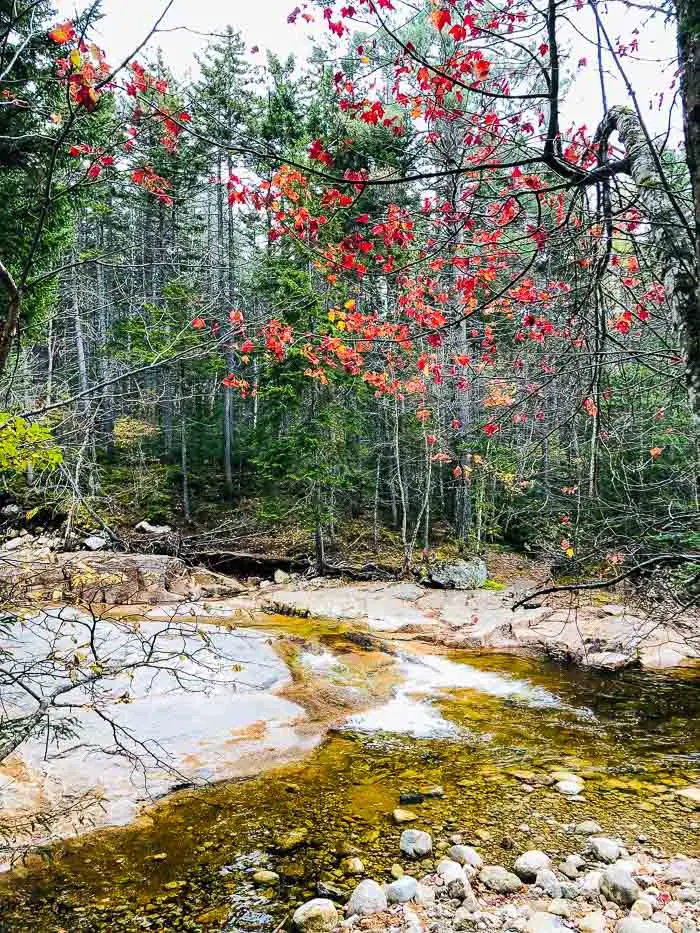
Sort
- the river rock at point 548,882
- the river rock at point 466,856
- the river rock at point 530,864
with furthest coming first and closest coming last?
1. the river rock at point 466,856
2. the river rock at point 530,864
3. the river rock at point 548,882

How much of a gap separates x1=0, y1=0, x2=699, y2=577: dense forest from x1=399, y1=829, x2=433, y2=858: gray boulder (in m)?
2.00

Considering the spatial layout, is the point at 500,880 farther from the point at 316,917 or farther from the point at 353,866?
the point at 316,917

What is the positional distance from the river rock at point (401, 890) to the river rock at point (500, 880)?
40 cm

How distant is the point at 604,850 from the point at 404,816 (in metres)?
1.29

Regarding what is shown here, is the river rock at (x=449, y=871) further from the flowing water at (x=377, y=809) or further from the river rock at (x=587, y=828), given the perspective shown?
the river rock at (x=587, y=828)

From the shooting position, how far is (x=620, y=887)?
2.84m

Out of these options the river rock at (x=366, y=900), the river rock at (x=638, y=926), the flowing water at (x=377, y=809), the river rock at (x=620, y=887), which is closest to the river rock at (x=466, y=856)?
the flowing water at (x=377, y=809)

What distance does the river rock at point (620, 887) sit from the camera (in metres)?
2.81

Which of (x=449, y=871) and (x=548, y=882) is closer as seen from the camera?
(x=548, y=882)

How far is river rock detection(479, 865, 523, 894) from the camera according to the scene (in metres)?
2.95

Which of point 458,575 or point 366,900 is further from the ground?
point 366,900

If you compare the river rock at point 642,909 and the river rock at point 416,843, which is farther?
the river rock at point 416,843

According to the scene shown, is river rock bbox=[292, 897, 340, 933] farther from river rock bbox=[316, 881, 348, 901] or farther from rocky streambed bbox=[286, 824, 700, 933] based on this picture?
river rock bbox=[316, 881, 348, 901]

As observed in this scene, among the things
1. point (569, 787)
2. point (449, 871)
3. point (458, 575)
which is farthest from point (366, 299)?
point (449, 871)
